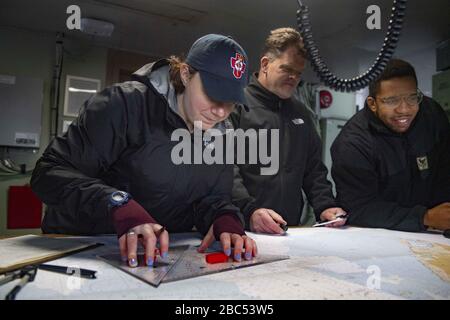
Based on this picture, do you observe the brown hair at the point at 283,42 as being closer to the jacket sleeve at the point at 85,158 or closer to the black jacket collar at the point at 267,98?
the black jacket collar at the point at 267,98

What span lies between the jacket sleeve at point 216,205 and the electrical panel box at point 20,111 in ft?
8.99

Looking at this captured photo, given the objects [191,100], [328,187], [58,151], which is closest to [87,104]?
[58,151]

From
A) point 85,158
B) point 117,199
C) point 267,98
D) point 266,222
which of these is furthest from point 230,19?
point 117,199

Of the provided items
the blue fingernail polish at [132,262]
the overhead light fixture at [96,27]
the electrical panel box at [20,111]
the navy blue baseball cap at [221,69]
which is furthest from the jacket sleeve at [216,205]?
the electrical panel box at [20,111]

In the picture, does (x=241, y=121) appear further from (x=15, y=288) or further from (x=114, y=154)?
(x=15, y=288)

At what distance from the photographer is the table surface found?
63 cm

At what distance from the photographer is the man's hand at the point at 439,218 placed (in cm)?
138

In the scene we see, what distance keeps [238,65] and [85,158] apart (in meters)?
0.53

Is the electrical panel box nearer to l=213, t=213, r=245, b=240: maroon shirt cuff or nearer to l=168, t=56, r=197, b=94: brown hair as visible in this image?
l=168, t=56, r=197, b=94: brown hair

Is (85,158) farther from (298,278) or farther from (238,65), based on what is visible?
(298,278)

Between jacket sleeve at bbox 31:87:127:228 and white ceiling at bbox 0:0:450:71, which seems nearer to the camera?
jacket sleeve at bbox 31:87:127:228

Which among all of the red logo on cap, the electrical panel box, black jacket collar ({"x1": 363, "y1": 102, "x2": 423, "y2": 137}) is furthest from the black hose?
the electrical panel box

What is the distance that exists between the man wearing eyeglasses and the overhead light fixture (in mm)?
2342
